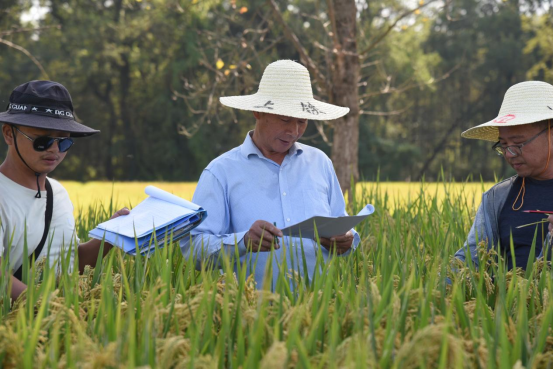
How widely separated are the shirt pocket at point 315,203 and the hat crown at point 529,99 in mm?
967

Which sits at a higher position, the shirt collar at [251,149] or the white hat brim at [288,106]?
the white hat brim at [288,106]

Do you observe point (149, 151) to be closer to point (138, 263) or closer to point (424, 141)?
point (424, 141)

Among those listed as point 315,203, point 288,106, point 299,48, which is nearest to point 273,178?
point 315,203

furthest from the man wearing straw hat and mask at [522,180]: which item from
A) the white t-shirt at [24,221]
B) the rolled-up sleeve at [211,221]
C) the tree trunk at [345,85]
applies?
the tree trunk at [345,85]

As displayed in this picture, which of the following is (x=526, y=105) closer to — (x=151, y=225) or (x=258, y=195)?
(x=258, y=195)

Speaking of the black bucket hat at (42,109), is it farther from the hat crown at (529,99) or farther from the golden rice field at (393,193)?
the hat crown at (529,99)

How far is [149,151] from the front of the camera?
35500 millimetres

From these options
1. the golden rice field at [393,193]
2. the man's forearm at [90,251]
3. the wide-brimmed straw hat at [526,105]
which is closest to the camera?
the man's forearm at [90,251]

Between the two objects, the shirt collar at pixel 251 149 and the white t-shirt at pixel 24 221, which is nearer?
the white t-shirt at pixel 24 221

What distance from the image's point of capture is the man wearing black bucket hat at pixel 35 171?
280 cm

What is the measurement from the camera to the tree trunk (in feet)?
25.5

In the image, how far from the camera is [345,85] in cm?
793

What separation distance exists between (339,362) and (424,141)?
41.6 meters

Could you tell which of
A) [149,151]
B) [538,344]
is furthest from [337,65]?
[149,151]
